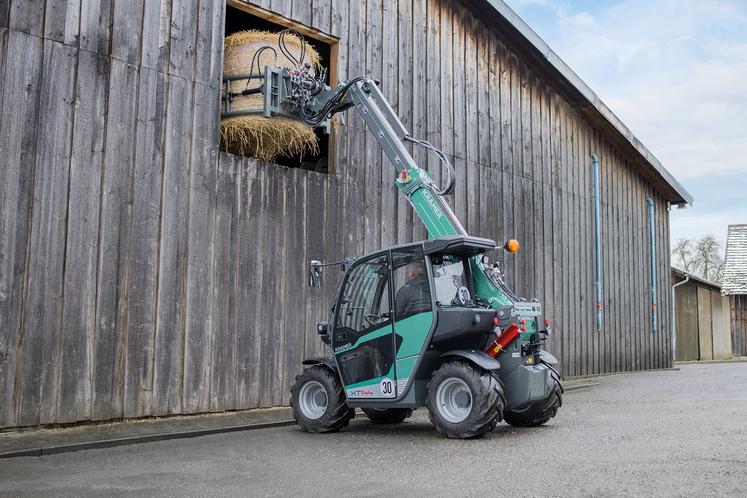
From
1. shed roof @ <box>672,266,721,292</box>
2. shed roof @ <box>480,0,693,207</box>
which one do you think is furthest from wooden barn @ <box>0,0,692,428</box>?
shed roof @ <box>672,266,721,292</box>

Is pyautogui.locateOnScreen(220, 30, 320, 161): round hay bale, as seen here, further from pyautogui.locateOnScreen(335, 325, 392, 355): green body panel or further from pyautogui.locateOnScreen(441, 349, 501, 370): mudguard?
pyautogui.locateOnScreen(441, 349, 501, 370): mudguard

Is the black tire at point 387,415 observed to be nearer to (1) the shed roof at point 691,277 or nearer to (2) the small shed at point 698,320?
(2) the small shed at point 698,320

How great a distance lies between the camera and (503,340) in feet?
25.0

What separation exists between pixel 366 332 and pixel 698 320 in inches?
949

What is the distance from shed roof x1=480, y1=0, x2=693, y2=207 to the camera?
1413 cm

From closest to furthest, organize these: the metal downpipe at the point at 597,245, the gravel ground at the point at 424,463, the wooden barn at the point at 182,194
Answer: the gravel ground at the point at 424,463
the wooden barn at the point at 182,194
the metal downpipe at the point at 597,245

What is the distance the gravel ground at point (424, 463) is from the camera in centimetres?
516

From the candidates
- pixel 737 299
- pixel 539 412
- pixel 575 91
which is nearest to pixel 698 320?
pixel 737 299

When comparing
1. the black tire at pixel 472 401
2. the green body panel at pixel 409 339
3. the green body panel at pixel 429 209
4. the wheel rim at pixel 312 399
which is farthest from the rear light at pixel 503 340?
the wheel rim at pixel 312 399

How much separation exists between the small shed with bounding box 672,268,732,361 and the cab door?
2131 cm

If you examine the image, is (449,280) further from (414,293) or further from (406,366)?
(406,366)

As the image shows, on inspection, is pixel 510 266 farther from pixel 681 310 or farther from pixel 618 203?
pixel 681 310

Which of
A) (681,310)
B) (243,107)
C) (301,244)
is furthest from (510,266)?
(681,310)

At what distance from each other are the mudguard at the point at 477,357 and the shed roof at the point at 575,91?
8107 millimetres
